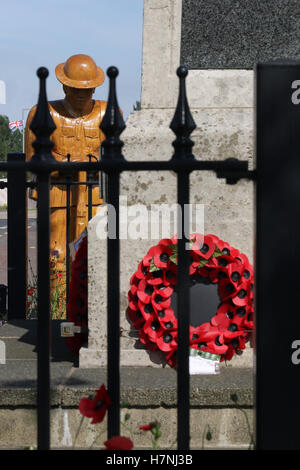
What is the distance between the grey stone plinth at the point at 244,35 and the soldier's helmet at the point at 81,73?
367cm

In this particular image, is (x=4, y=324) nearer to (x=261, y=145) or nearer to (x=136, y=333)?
(x=136, y=333)

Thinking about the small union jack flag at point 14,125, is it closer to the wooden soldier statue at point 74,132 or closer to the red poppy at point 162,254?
the wooden soldier statue at point 74,132

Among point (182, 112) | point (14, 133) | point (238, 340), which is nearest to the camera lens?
point (182, 112)

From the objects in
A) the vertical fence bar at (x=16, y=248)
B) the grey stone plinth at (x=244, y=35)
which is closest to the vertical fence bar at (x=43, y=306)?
the grey stone plinth at (x=244, y=35)

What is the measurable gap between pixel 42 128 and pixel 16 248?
3.79m

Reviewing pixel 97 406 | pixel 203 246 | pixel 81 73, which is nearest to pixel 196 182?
pixel 203 246

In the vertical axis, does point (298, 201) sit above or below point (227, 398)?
above

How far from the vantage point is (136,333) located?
3299 millimetres

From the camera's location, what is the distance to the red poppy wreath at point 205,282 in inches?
123

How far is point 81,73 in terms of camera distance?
7164 mm

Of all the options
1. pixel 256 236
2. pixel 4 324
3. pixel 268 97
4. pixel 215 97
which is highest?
pixel 215 97

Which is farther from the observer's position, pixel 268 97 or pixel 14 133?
pixel 14 133

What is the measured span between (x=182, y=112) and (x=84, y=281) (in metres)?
1.97
